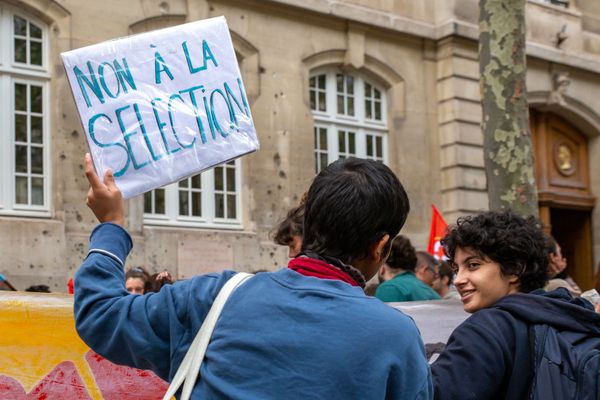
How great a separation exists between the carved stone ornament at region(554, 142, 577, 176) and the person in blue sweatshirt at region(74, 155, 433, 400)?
15592 millimetres

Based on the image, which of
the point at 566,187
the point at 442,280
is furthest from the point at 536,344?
the point at 566,187

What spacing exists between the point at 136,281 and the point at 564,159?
12.2m

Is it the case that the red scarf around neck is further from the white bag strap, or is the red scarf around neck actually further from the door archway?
the door archway

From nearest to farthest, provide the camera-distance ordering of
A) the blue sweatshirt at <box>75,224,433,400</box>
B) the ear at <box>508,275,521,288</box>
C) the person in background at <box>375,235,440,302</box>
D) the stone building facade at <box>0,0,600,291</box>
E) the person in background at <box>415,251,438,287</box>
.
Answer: the blue sweatshirt at <box>75,224,433,400</box>, the ear at <box>508,275,521,288</box>, the person in background at <box>375,235,440,302</box>, the person in background at <box>415,251,438,287</box>, the stone building facade at <box>0,0,600,291</box>

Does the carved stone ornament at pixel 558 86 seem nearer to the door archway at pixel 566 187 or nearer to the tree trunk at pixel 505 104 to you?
the door archway at pixel 566 187

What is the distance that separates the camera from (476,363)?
8.49 feet

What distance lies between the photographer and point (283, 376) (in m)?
2.04

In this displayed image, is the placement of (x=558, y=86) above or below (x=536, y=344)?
above

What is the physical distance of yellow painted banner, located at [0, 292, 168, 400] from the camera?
3.45 metres

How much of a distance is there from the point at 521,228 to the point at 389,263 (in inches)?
146

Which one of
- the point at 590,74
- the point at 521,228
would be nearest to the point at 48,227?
the point at 521,228

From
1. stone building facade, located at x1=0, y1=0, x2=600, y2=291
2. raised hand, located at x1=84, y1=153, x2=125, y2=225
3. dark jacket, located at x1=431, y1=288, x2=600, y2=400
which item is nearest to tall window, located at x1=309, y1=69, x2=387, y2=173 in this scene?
stone building facade, located at x1=0, y1=0, x2=600, y2=291

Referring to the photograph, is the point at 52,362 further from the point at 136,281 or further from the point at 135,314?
the point at 136,281

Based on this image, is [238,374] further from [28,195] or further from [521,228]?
[28,195]
